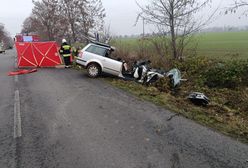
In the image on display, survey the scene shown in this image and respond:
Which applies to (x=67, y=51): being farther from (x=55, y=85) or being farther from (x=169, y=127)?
(x=169, y=127)

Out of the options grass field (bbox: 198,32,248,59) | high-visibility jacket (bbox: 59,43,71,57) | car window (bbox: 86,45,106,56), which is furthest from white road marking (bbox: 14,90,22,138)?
grass field (bbox: 198,32,248,59)

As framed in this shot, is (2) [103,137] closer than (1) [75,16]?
Yes

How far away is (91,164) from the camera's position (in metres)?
4.27

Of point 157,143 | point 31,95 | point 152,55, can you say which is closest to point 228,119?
point 157,143

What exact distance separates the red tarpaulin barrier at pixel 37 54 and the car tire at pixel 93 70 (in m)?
5.69

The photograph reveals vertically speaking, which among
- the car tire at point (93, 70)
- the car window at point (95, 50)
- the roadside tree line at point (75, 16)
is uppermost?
the roadside tree line at point (75, 16)

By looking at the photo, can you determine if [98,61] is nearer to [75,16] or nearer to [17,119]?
[17,119]

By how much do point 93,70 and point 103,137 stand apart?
7.39m

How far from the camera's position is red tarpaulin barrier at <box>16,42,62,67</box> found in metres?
16.5

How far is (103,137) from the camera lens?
536 centimetres

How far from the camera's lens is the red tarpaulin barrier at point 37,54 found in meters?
16.5

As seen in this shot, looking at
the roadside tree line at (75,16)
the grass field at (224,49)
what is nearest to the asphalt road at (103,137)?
the grass field at (224,49)

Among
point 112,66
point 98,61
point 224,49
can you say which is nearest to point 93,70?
point 98,61

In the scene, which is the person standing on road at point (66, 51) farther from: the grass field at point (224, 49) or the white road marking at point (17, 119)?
the grass field at point (224, 49)
